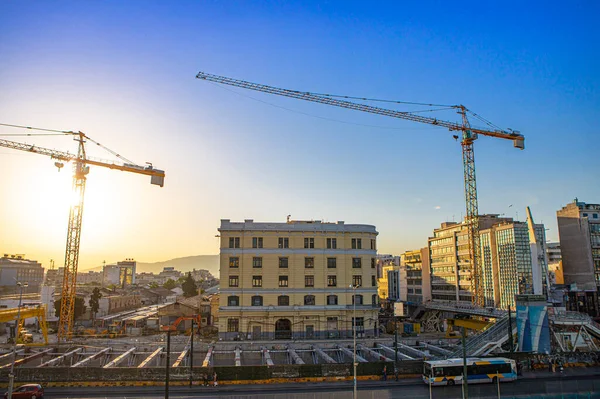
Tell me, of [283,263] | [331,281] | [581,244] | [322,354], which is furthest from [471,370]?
[581,244]

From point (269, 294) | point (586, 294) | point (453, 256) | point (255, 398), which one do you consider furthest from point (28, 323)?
point (586, 294)

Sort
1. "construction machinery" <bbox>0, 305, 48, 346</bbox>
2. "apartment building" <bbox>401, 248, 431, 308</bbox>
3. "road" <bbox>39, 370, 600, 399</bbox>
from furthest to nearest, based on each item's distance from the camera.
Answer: "apartment building" <bbox>401, 248, 431, 308</bbox> < "construction machinery" <bbox>0, 305, 48, 346</bbox> < "road" <bbox>39, 370, 600, 399</bbox>

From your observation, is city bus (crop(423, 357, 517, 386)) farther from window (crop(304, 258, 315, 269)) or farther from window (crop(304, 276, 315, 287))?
window (crop(304, 258, 315, 269))

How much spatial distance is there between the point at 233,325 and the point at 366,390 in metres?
28.7

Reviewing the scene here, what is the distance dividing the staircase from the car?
38439 mm

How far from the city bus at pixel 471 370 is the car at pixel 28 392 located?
32758 millimetres

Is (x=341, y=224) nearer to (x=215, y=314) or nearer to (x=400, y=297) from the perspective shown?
(x=215, y=314)

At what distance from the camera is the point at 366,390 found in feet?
119

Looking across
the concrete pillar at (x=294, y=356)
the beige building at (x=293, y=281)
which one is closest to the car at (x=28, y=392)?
the concrete pillar at (x=294, y=356)

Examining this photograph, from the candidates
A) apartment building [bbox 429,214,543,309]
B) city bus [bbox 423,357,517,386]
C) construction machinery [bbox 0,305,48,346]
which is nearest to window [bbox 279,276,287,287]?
city bus [bbox 423,357,517,386]

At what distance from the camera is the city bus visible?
127ft

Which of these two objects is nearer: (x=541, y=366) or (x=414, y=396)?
(x=414, y=396)

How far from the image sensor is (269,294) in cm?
6228

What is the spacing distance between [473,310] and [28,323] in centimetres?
8602
